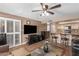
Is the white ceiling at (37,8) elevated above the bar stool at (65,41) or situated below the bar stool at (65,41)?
above

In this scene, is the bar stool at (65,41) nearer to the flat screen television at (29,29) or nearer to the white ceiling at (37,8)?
the white ceiling at (37,8)

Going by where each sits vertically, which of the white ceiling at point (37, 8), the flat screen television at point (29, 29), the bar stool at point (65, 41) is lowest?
the bar stool at point (65, 41)

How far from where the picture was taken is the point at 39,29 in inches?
74.5

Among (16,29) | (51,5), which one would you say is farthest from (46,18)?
(16,29)

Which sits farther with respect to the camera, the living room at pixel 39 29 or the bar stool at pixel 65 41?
the bar stool at pixel 65 41

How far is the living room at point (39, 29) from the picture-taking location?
173 cm

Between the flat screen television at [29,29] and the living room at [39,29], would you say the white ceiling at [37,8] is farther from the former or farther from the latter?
the flat screen television at [29,29]

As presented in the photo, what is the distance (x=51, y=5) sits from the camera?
5.71 ft

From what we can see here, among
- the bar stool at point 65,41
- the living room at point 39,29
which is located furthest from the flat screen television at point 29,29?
the bar stool at point 65,41

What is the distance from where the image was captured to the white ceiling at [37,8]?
1.72m

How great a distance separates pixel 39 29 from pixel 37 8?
42 cm

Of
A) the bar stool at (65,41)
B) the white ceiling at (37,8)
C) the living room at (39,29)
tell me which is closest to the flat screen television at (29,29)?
the living room at (39,29)

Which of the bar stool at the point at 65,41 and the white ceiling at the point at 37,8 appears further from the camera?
the bar stool at the point at 65,41

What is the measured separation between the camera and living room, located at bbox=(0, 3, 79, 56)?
173cm
